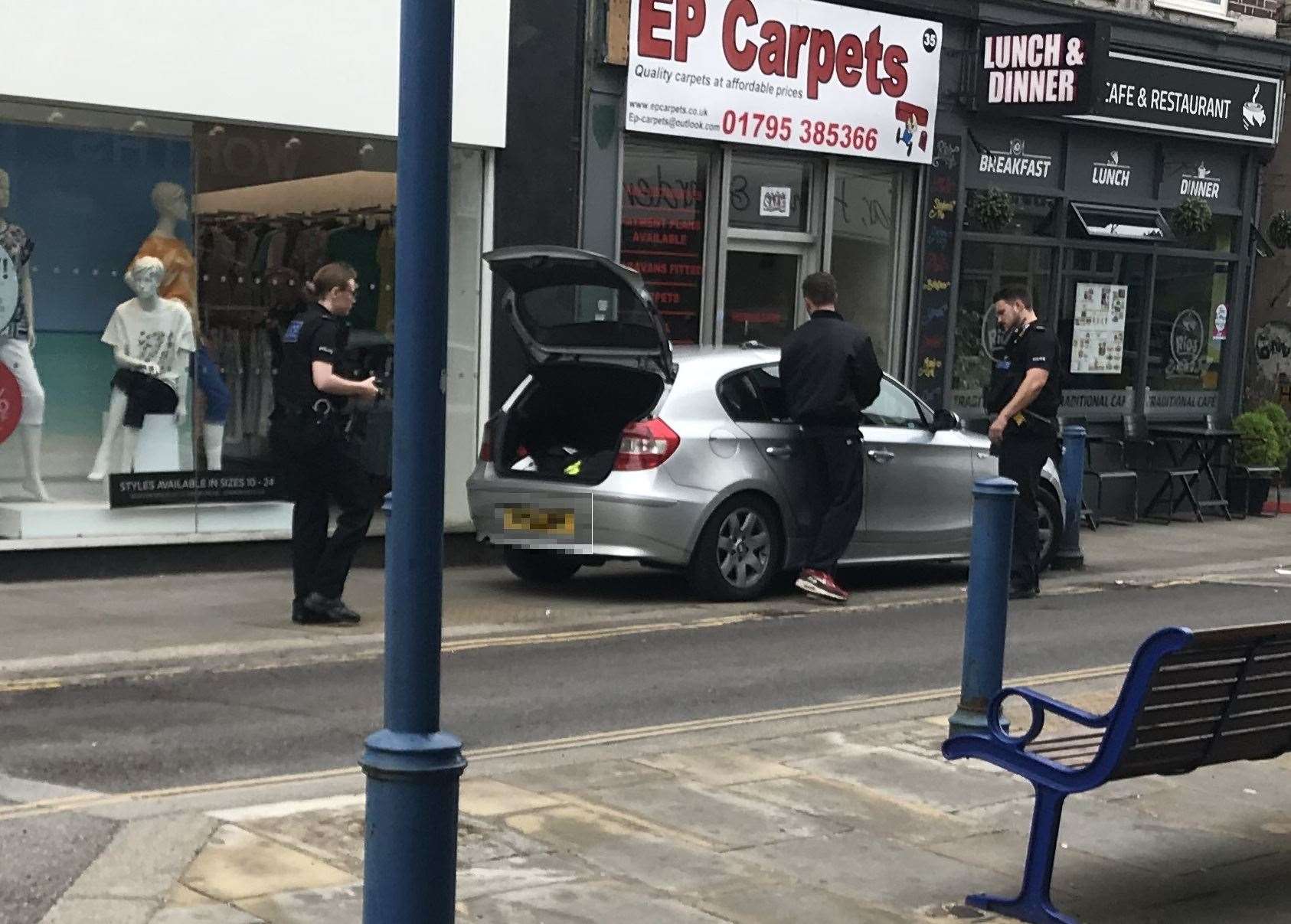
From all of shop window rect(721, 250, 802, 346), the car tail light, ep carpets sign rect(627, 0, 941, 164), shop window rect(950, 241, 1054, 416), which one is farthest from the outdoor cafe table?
the car tail light

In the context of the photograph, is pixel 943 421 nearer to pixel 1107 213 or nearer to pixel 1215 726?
pixel 1107 213

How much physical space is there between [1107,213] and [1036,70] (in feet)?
8.23

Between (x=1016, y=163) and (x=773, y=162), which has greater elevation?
(x=1016, y=163)

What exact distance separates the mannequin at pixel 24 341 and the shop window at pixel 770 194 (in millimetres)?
6302

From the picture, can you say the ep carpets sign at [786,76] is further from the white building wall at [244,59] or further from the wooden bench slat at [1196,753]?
the wooden bench slat at [1196,753]

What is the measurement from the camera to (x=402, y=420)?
4078mm

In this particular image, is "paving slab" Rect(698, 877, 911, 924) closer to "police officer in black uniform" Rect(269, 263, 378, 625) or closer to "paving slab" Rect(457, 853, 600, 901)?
"paving slab" Rect(457, 853, 600, 901)

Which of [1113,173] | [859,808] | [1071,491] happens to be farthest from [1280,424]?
[859,808]

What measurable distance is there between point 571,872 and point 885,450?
748 cm

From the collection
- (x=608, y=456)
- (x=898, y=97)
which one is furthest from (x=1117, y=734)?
(x=898, y=97)

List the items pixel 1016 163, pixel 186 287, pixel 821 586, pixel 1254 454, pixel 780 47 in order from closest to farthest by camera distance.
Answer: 1. pixel 821 586
2. pixel 186 287
3. pixel 780 47
4. pixel 1016 163
5. pixel 1254 454

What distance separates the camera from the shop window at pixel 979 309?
62.1 ft

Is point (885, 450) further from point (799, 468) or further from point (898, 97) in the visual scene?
point (898, 97)

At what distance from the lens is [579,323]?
12219 mm
